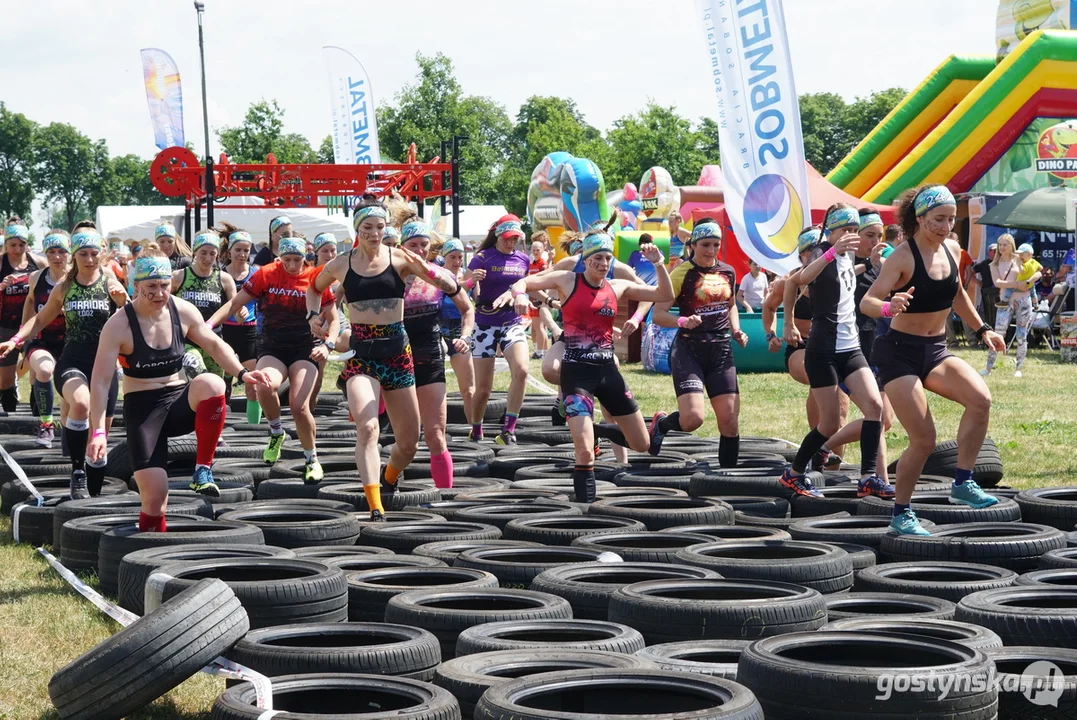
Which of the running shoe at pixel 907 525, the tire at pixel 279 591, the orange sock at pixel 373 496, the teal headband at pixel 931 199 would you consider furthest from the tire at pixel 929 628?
the orange sock at pixel 373 496

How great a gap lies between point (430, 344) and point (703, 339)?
219cm

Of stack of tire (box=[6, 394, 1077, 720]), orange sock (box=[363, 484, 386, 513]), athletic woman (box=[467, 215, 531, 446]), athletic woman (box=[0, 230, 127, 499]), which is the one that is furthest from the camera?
athletic woman (box=[467, 215, 531, 446])

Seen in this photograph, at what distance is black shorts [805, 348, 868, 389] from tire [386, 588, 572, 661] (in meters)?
4.27

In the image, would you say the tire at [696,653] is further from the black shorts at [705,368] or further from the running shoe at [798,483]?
the black shorts at [705,368]

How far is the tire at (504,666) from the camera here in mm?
5012

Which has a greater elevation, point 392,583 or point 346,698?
point 392,583

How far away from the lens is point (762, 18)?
18.4 m

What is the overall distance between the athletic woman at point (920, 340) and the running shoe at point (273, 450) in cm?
545

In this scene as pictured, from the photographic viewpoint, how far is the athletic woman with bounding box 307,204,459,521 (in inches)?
356

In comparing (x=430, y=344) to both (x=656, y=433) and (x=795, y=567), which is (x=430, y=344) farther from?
(x=795, y=567)

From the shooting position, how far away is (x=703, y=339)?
10.9 m

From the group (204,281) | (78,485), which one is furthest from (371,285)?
(204,281)

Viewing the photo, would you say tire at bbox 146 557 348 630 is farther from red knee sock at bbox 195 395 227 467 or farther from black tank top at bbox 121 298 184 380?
black tank top at bbox 121 298 184 380

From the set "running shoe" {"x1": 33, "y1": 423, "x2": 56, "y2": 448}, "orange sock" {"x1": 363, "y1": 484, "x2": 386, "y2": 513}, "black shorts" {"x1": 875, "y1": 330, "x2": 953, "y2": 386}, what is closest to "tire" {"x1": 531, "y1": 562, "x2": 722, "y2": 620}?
"black shorts" {"x1": 875, "y1": 330, "x2": 953, "y2": 386}
